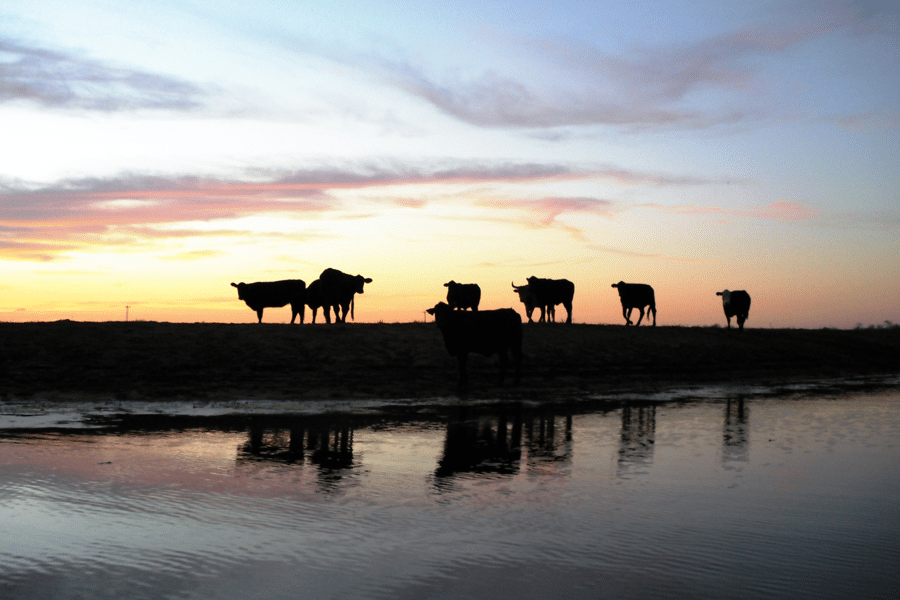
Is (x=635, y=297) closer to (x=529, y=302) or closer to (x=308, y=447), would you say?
(x=529, y=302)

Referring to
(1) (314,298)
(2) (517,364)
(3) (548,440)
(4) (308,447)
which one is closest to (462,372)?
(2) (517,364)

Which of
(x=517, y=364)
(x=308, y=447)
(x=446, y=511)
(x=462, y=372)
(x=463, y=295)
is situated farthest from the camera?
(x=463, y=295)

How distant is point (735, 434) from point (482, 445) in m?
4.93

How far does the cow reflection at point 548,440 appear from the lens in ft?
40.7

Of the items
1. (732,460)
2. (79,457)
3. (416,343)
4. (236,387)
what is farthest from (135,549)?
(416,343)

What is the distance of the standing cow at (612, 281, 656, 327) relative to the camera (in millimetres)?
44281

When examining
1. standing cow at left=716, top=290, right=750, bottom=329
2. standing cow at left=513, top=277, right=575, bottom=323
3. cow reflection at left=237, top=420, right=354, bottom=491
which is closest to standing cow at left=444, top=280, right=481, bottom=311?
standing cow at left=513, top=277, right=575, bottom=323

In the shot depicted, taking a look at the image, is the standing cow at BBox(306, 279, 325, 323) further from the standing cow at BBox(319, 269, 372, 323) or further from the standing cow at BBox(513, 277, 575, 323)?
the standing cow at BBox(513, 277, 575, 323)

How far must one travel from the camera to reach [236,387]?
22.5 m

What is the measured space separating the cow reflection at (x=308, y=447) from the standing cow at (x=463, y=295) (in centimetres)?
2686

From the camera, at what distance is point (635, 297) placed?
44438 mm

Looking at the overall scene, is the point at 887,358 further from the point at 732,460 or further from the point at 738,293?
the point at 732,460

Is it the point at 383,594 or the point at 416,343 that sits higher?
the point at 416,343

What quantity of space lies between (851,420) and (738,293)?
94.4 feet
